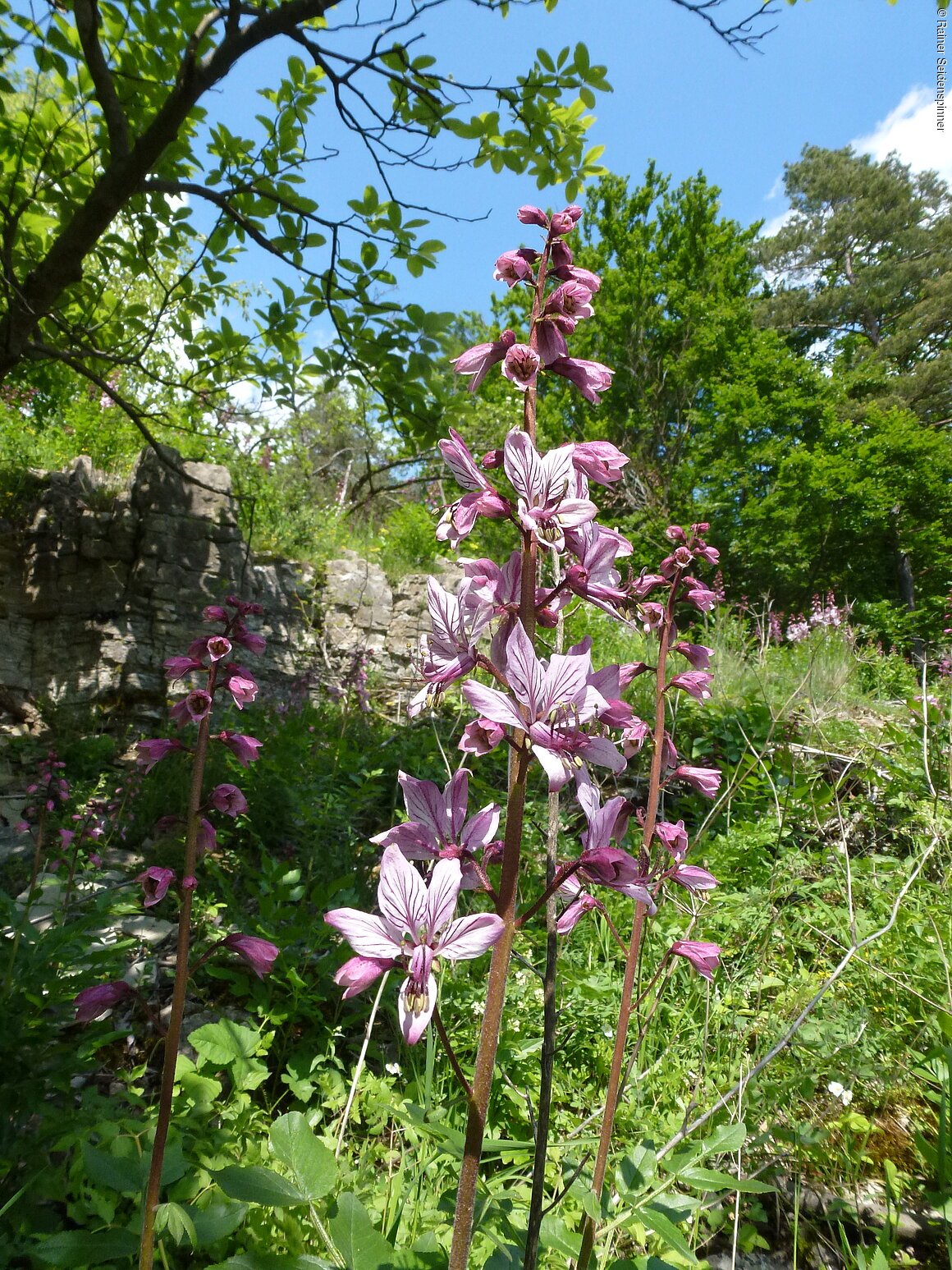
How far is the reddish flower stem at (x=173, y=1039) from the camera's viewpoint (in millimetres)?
1129

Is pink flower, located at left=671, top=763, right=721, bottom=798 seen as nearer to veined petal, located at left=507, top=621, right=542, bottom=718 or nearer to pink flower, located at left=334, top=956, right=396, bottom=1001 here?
veined petal, located at left=507, top=621, right=542, bottom=718

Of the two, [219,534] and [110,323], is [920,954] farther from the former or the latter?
[219,534]

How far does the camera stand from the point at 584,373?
1.14m

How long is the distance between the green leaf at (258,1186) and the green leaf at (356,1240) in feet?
0.20

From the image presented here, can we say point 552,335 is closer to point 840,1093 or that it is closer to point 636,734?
point 636,734

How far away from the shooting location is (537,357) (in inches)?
41.0

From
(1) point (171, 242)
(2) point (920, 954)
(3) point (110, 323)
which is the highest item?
(1) point (171, 242)

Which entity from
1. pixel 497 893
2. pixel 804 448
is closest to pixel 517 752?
pixel 497 893

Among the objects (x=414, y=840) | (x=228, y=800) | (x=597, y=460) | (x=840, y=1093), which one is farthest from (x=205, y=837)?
(x=840, y=1093)

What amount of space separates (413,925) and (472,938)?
10 cm

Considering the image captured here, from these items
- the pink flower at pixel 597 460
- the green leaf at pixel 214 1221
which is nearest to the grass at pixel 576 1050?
the green leaf at pixel 214 1221

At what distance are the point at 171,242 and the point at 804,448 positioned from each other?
20.3 meters

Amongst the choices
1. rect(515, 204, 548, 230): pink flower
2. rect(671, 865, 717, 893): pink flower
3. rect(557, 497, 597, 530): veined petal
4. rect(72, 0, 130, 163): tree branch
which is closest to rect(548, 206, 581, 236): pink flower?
rect(515, 204, 548, 230): pink flower

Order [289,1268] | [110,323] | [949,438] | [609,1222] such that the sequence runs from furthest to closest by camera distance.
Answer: [949,438], [110,323], [609,1222], [289,1268]
